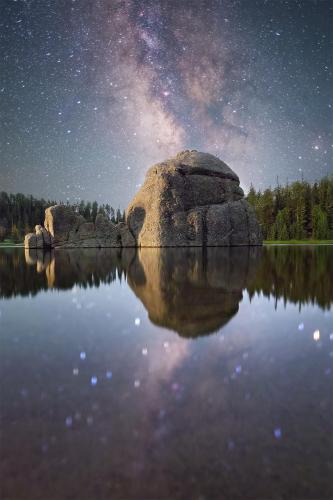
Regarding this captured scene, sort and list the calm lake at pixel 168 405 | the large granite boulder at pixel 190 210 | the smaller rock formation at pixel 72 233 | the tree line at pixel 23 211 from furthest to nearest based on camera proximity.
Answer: the tree line at pixel 23 211 → the large granite boulder at pixel 190 210 → the smaller rock formation at pixel 72 233 → the calm lake at pixel 168 405

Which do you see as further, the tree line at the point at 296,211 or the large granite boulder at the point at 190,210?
the tree line at the point at 296,211

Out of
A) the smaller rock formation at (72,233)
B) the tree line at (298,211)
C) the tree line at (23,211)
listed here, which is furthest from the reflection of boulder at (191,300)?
the tree line at (23,211)

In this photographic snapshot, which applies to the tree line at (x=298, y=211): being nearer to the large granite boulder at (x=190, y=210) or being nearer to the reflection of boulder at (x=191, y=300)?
the large granite boulder at (x=190, y=210)

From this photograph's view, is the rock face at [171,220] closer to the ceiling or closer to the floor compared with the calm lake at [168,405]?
closer to the ceiling

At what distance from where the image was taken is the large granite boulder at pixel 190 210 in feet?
80.8

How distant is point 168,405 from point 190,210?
79.3 ft

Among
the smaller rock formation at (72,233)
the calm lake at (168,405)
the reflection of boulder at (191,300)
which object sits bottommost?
the calm lake at (168,405)

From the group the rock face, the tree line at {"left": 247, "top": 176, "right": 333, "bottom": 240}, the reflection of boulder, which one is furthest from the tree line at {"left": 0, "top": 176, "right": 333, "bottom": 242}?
the reflection of boulder

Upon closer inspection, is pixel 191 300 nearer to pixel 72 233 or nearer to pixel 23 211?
pixel 72 233

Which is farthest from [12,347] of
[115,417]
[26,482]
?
[26,482]

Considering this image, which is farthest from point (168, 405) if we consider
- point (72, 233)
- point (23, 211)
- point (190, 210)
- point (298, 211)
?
point (23, 211)

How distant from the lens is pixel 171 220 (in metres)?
24.7

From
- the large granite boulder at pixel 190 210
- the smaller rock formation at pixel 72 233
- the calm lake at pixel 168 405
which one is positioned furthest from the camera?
the large granite boulder at pixel 190 210

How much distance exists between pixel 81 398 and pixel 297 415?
1.20 m
